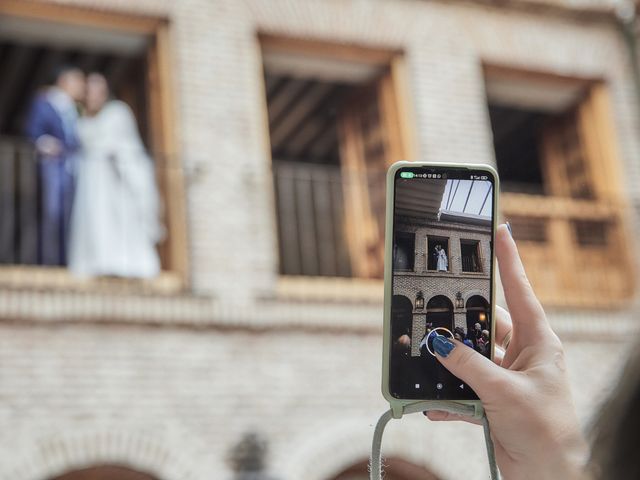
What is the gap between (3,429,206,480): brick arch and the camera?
24.3ft

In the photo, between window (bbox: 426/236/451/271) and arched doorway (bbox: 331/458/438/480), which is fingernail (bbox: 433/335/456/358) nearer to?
window (bbox: 426/236/451/271)

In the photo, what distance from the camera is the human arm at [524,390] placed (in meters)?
1.36

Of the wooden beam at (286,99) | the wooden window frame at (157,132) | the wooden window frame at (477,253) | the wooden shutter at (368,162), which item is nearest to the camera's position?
the wooden window frame at (477,253)

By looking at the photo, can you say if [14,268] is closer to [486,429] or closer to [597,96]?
[597,96]

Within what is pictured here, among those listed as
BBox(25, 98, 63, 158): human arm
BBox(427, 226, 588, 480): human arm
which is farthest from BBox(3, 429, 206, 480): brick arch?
BBox(427, 226, 588, 480): human arm

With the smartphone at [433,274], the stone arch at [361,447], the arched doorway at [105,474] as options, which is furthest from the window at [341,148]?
the smartphone at [433,274]

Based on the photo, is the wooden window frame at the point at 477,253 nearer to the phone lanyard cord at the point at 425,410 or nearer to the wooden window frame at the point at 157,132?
the phone lanyard cord at the point at 425,410

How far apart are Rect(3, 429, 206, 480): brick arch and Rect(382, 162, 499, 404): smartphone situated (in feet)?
20.4

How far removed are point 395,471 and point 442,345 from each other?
24.3ft

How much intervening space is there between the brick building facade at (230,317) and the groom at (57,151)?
1.99 ft

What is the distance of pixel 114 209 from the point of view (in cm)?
866

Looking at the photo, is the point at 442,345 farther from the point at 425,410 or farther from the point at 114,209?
the point at 114,209

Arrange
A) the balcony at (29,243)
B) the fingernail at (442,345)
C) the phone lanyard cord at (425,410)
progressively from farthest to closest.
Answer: the balcony at (29,243) < the fingernail at (442,345) < the phone lanyard cord at (425,410)

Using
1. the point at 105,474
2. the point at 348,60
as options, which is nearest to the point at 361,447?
the point at 105,474
